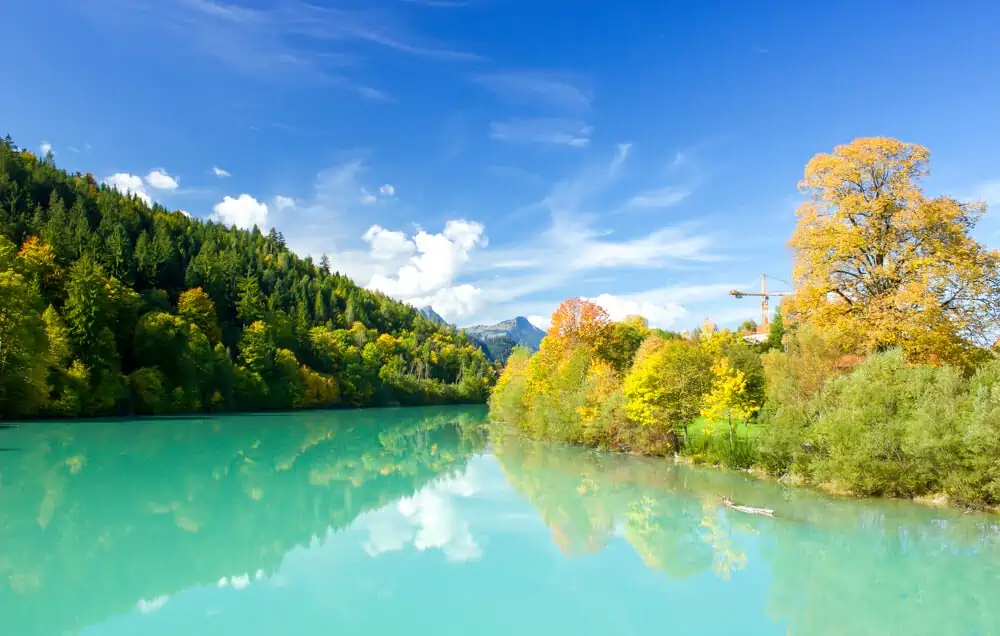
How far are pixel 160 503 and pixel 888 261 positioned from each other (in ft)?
84.5

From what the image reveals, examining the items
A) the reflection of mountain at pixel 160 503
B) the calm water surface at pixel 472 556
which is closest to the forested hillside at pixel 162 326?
the reflection of mountain at pixel 160 503

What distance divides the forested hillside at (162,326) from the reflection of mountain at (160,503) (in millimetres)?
10164

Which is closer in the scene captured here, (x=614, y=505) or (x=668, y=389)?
(x=614, y=505)

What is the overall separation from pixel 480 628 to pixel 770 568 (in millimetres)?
7153

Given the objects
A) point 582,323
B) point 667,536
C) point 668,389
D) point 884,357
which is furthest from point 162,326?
point 884,357

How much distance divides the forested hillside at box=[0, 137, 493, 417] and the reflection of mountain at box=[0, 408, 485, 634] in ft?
33.3

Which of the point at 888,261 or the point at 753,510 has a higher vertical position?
the point at 888,261

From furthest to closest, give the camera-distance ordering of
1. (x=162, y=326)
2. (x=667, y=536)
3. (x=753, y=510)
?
(x=162, y=326)
(x=753, y=510)
(x=667, y=536)

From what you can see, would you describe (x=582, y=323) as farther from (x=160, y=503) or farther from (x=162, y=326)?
(x=162, y=326)

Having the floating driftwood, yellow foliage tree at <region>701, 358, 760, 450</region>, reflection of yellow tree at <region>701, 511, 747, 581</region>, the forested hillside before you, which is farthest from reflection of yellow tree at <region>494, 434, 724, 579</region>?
the forested hillside

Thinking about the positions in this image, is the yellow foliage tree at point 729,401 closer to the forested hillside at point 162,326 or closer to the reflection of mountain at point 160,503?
the reflection of mountain at point 160,503

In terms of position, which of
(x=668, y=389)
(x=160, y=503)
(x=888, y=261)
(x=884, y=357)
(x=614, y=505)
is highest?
(x=888, y=261)

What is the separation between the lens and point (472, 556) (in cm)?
1458

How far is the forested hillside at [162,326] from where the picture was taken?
162 feet
